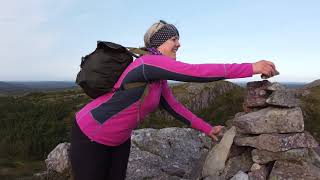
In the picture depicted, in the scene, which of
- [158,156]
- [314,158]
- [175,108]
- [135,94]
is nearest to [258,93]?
[314,158]

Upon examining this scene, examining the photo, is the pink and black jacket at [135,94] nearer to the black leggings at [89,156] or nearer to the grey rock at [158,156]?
the black leggings at [89,156]

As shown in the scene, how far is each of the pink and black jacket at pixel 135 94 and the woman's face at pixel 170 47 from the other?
46 cm

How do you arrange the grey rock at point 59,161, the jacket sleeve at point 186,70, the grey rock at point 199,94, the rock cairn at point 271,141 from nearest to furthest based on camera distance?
the jacket sleeve at point 186,70
the rock cairn at point 271,141
the grey rock at point 59,161
the grey rock at point 199,94

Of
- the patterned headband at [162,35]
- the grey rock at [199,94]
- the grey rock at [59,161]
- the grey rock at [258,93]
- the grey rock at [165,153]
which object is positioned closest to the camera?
the patterned headband at [162,35]

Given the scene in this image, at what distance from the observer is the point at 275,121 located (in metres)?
7.12

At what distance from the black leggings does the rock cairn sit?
8.70 feet

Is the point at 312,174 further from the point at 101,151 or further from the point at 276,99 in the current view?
the point at 101,151

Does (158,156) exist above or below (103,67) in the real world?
below

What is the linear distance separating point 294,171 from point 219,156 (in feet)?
4.41

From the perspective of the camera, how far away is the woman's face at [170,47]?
5.50 metres

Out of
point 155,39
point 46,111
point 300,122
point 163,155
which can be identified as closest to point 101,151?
point 155,39

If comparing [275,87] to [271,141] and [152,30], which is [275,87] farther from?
[152,30]

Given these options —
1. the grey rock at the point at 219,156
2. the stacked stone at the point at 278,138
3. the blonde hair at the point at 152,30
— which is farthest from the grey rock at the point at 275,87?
the blonde hair at the point at 152,30

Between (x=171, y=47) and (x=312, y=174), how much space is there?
343 cm
